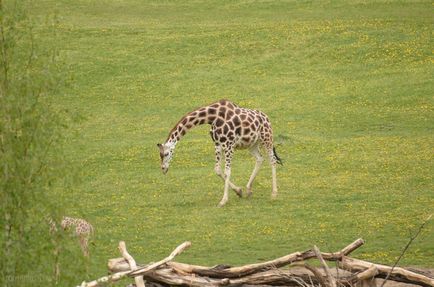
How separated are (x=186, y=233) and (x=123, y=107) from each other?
530 inches

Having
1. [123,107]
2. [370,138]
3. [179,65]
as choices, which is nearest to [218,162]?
[370,138]

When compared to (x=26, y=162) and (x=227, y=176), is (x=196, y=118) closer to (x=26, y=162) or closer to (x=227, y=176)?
(x=227, y=176)

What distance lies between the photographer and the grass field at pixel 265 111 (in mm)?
21234

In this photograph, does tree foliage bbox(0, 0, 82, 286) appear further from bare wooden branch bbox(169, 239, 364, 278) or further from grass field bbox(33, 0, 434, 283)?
bare wooden branch bbox(169, 239, 364, 278)

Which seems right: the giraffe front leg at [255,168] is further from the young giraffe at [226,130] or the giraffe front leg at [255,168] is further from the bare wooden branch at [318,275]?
the bare wooden branch at [318,275]

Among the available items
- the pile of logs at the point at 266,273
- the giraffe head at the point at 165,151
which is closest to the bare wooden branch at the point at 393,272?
the pile of logs at the point at 266,273

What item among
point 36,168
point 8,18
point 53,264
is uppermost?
point 8,18

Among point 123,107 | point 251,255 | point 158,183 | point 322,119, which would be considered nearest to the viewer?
point 251,255

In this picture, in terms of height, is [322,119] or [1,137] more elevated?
[1,137]

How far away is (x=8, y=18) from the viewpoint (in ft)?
39.5

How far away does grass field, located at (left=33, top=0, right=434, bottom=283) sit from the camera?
2123cm

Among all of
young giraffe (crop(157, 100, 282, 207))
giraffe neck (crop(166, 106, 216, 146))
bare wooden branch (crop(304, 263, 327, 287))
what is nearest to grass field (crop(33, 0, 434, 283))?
young giraffe (crop(157, 100, 282, 207))

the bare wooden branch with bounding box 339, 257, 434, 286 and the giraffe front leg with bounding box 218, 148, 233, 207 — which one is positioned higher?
the bare wooden branch with bounding box 339, 257, 434, 286

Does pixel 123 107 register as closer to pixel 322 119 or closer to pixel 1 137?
pixel 322 119
